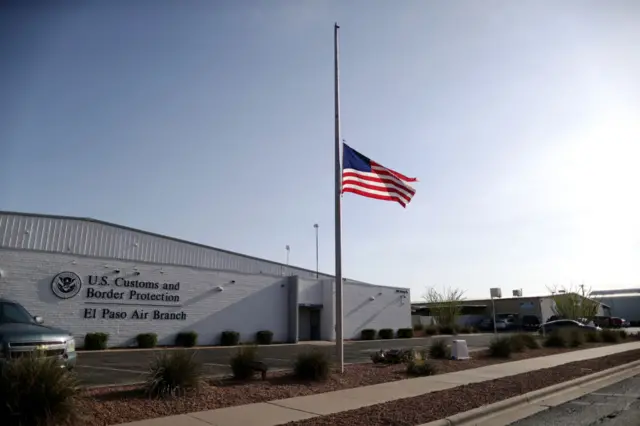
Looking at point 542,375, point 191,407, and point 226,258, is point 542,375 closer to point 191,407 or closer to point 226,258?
point 191,407

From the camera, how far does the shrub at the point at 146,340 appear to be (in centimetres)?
2509

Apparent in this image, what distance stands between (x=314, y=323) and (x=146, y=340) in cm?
1461

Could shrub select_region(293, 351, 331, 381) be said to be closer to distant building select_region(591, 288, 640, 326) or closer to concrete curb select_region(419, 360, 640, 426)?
concrete curb select_region(419, 360, 640, 426)

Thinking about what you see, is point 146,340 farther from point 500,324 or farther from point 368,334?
point 500,324

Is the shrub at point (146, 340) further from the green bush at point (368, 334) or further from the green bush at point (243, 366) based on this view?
the green bush at point (368, 334)

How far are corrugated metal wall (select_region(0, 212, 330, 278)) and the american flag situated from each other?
1626 cm

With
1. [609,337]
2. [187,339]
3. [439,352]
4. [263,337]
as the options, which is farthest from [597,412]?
[609,337]

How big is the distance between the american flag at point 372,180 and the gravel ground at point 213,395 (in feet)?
16.1

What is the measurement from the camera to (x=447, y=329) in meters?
45.5

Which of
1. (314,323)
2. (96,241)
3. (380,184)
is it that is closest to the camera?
(380,184)

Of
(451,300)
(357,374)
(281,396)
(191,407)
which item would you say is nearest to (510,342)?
(357,374)

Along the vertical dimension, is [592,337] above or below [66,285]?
below

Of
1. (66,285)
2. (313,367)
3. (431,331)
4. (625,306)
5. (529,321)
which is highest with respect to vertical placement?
(625,306)

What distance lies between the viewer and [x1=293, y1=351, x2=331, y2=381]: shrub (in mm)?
11469
